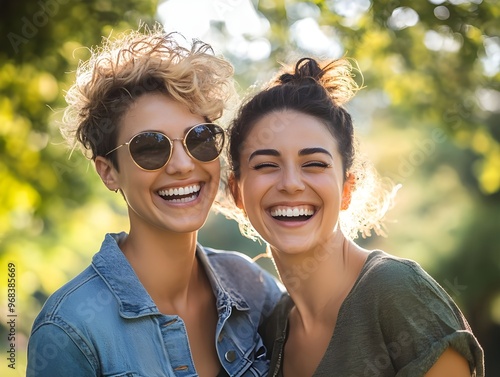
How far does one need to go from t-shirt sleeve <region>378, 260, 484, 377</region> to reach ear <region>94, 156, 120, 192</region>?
4.62 feet

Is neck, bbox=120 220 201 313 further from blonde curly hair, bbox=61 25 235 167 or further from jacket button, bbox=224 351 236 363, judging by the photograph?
blonde curly hair, bbox=61 25 235 167

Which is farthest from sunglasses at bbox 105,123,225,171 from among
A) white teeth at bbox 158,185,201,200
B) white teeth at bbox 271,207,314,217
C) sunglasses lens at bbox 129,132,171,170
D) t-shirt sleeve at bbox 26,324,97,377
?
t-shirt sleeve at bbox 26,324,97,377

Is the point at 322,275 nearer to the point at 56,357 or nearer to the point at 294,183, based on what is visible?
the point at 294,183

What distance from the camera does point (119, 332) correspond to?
2900mm

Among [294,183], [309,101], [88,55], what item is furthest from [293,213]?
[88,55]

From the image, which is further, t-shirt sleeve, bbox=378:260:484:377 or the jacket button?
the jacket button

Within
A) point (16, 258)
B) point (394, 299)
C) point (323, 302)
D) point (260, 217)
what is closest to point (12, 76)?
point (16, 258)

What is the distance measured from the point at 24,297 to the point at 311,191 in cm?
326

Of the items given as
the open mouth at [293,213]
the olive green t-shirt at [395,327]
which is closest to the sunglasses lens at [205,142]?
the open mouth at [293,213]

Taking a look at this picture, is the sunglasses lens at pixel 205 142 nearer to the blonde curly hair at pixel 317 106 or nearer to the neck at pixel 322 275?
the blonde curly hair at pixel 317 106

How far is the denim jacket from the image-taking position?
2.77 m

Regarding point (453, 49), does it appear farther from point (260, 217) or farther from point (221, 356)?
point (221, 356)

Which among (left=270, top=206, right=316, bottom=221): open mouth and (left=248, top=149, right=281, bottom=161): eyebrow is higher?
(left=248, top=149, right=281, bottom=161): eyebrow

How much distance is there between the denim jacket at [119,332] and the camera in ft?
9.09
